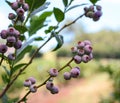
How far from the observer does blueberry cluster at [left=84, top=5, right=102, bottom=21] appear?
3.51 feet

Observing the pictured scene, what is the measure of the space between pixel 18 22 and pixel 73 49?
0.17m

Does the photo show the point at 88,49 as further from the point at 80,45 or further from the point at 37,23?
the point at 37,23

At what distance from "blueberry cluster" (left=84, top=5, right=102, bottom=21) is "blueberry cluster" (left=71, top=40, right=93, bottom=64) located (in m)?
0.07

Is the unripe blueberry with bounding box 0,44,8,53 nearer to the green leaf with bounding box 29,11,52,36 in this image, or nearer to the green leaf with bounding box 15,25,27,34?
the green leaf with bounding box 15,25,27,34

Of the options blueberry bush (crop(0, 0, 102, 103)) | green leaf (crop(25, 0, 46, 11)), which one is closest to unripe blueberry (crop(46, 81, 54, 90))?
blueberry bush (crop(0, 0, 102, 103))

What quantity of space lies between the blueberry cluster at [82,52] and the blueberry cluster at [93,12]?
0.07 m

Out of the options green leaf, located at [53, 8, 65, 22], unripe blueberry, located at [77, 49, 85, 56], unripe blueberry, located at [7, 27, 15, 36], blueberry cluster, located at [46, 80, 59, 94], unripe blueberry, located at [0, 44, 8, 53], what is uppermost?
unripe blueberry, located at [7, 27, 15, 36]

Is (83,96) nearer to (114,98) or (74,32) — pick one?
(114,98)

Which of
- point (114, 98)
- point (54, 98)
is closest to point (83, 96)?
point (54, 98)

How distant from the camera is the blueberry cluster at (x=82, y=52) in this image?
1.03 m

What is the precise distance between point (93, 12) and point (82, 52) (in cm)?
11

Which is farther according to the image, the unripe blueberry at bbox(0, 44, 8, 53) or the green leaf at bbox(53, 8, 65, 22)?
the green leaf at bbox(53, 8, 65, 22)

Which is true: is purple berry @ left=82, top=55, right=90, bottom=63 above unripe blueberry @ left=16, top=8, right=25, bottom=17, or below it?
below

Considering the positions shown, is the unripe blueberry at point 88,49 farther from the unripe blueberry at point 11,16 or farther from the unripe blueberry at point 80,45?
the unripe blueberry at point 11,16
